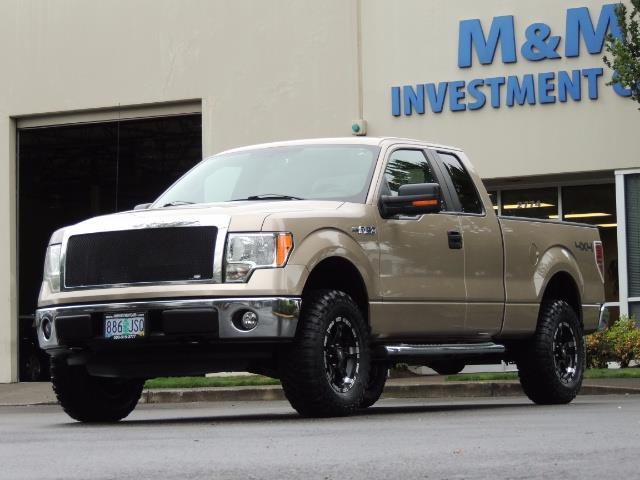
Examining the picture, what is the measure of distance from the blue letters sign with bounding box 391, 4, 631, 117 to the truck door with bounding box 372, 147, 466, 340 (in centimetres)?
1004

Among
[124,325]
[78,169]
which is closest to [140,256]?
[124,325]

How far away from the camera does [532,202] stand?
74.8 ft

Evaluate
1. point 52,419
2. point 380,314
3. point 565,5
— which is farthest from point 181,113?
point 380,314

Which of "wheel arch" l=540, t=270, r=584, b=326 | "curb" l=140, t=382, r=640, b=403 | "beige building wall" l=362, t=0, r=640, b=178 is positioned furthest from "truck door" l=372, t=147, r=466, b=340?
"beige building wall" l=362, t=0, r=640, b=178

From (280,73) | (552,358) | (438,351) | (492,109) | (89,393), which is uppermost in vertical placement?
(280,73)

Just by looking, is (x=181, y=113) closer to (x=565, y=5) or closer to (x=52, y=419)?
(x=565, y=5)

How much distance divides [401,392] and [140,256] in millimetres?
7480

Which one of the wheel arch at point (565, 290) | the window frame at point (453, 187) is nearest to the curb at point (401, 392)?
the wheel arch at point (565, 290)

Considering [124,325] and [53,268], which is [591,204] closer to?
[53,268]

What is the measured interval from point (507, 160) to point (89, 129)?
784cm

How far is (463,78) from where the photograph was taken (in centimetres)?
2245

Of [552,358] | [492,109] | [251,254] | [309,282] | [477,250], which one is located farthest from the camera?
[492,109]

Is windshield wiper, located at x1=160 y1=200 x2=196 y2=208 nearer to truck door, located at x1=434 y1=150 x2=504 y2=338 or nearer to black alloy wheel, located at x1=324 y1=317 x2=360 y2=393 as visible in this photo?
black alloy wheel, located at x1=324 y1=317 x2=360 y2=393

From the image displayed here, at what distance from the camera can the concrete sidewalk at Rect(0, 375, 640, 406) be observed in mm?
16500
